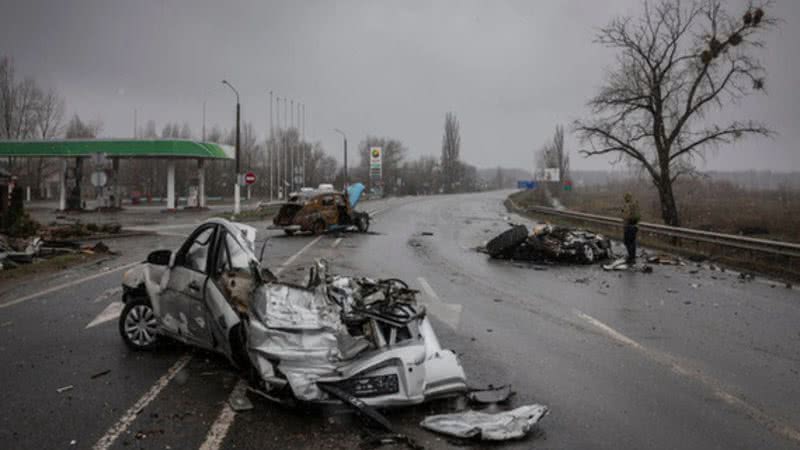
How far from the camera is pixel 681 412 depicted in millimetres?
4750

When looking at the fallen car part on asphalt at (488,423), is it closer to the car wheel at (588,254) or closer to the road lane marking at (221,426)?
the road lane marking at (221,426)

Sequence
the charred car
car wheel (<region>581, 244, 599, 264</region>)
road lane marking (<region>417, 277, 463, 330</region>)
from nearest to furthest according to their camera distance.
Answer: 1. road lane marking (<region>417, 277, 463, 330</region>)
2. car wheel (<region>581, 244, 599, 264</region>)
3. the charred car

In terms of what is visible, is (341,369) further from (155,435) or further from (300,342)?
(155,435)

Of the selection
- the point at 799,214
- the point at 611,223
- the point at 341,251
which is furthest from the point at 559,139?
the point at 341,251

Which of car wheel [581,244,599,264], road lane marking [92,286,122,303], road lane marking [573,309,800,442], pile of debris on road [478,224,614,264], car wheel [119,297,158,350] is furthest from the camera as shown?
pile of debris on road [478,224,614,264]

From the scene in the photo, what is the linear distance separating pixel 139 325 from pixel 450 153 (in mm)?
122944

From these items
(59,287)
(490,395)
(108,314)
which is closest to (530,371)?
(490,395)

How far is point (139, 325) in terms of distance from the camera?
667cm

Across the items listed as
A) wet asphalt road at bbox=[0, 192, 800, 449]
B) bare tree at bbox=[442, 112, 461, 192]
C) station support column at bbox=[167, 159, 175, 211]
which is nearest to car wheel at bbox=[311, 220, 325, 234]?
wet asphalt road at bbox=[0, 192, 800, 449]

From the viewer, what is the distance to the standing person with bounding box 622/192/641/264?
609 inches

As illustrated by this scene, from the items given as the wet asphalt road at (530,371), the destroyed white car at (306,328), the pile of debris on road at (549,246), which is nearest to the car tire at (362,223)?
the pile of debris on road at (549,246)

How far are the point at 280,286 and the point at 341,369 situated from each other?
103 cm

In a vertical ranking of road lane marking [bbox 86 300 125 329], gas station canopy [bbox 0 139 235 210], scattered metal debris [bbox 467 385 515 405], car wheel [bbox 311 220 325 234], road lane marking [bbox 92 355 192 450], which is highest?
gas station canopy [bbox 0 139 235 210]

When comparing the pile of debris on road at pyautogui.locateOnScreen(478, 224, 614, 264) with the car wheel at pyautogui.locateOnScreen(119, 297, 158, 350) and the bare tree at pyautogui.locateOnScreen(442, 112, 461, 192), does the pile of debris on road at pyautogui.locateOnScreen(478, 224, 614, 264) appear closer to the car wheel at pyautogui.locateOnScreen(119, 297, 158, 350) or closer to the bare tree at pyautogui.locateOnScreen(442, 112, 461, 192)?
the car wheel at pyautogui.locateOnScreen(119, 297, 158, 350)
